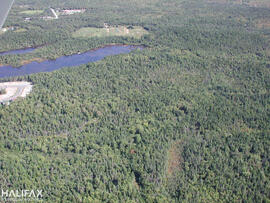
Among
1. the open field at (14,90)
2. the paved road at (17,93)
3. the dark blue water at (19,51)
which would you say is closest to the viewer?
the paved road at (17,93)

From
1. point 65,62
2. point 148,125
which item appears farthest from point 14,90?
point 148,125

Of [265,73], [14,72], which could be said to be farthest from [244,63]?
[14,72]

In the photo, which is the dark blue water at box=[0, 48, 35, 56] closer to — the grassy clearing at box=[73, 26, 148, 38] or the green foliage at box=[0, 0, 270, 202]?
the green foliage at box=[0, 0, 270, 202]

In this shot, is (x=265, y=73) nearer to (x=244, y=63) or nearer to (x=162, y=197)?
(x=244, y=63)

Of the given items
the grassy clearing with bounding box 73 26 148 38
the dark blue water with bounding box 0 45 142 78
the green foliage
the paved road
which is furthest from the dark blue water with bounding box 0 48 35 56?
the paved road

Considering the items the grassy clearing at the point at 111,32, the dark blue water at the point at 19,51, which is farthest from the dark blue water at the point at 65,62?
the grassy clearing at the point at 111,32

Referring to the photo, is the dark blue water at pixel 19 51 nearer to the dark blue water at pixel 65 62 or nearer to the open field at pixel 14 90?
the dark blue water at pixel 65 62

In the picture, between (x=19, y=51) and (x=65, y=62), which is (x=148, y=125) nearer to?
(x=65, y=62)
